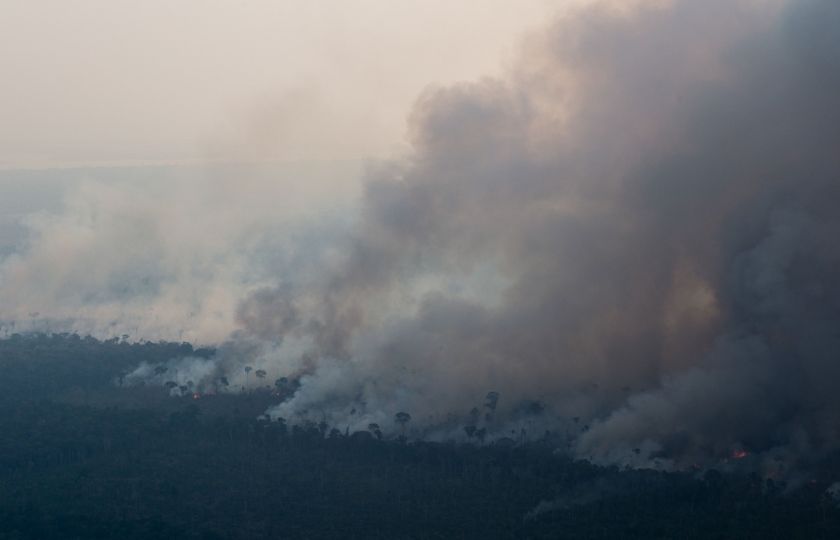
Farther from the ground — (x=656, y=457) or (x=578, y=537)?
(x=656, y=457)

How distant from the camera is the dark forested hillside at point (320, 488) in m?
82.2

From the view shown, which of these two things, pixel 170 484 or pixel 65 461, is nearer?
pixel 170 484

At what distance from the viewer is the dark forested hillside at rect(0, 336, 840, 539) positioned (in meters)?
82.2

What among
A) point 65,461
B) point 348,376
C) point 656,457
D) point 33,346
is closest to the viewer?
point 656,457

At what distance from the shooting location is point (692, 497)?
8550 cm

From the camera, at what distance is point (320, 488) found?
304 ft

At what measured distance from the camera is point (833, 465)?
3450 inches

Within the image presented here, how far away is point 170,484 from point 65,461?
42.5 ft

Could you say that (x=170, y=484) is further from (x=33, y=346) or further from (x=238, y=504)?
(x=33, y=346)

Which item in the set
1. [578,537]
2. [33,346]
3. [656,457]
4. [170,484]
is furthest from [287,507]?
[33,346]

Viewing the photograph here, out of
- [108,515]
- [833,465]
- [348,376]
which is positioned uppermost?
[348,376]

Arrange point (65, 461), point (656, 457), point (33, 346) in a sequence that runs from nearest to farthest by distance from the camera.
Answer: point (656, 457) < point (65, 461) < point (33, 346)

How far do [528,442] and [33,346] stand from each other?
74296 mm

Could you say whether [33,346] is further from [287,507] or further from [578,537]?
[578,537]
